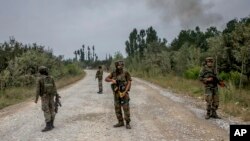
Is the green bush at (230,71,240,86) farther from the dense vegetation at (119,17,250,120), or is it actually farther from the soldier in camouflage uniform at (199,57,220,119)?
the soldier in camouflage uniform at (199,57,220,119)

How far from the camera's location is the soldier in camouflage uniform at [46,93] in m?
12.1

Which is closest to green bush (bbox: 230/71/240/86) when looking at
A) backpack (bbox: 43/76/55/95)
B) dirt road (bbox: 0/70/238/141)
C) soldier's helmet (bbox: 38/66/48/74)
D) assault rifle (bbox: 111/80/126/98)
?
dirt road (bbox: 0/70/238/141)

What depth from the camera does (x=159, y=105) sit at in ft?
57.6

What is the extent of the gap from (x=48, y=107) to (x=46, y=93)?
41 centimetres

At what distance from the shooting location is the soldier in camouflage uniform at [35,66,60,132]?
1212 centimetres

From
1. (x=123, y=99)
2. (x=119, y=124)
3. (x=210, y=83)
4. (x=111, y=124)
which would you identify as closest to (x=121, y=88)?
(x=123, y=99)

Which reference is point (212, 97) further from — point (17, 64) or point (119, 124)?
point (17, 64)

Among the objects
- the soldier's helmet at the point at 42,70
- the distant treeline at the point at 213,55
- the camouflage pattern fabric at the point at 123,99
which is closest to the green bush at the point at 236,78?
the distant treeline at the point at 213,55

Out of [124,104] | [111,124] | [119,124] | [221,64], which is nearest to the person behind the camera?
[124,104]

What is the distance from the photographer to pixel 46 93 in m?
12.2

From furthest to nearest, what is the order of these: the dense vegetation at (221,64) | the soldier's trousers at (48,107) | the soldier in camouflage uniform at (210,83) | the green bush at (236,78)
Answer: the green bush at (236,78) → the dense vegetation at (221,64) → the soldier in camouflage uniform at (210,83) → the soldier's trousers at (48,107)

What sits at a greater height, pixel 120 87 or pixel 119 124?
pixel 120 87

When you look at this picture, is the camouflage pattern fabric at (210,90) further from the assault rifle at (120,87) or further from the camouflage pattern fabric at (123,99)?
the assault rifle at (120,87)

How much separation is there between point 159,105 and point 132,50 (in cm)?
8456
